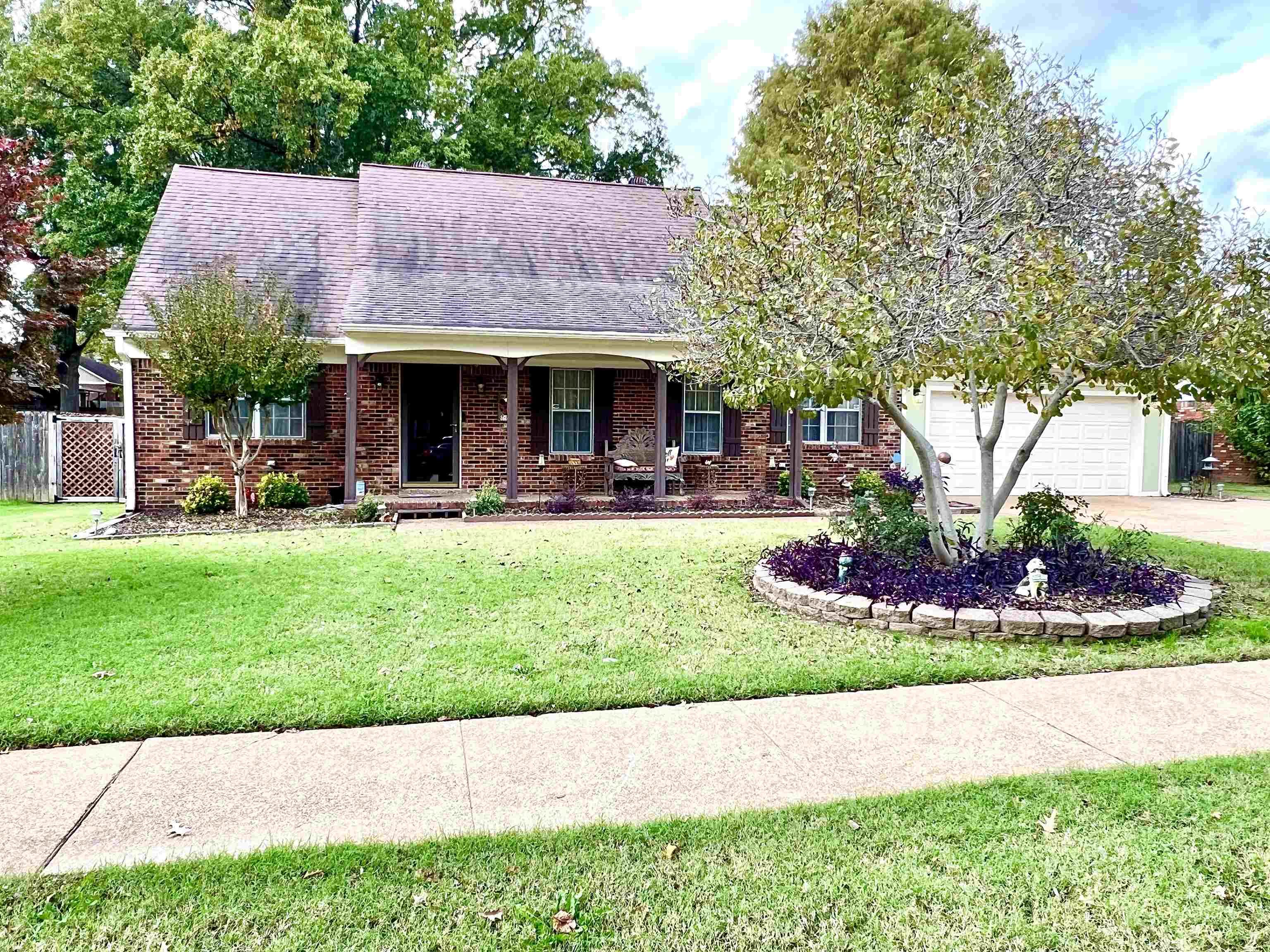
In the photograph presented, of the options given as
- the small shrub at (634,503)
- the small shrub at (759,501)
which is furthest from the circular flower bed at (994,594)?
the small shrub at (759,501)

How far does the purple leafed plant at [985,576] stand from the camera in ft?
18.8

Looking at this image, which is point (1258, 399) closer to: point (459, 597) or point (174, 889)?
point (459, 597)

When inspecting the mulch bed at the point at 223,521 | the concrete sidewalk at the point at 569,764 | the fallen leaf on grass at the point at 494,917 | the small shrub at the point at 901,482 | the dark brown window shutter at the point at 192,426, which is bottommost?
the fallen leaf on grass at the point at 494,917

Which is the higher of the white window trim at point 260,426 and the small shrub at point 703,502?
the white window trim at point 260,426

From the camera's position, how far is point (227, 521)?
1092cm

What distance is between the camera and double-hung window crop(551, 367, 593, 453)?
13.7 metres

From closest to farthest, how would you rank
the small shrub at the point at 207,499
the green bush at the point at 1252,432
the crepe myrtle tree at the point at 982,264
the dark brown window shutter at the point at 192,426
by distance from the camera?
the crepe myrtle tree at the point at 982,264
the small shrub at the point at 207,499
the dark brown window shutter at the point at 192,426
the green bush at the point at 1252,432

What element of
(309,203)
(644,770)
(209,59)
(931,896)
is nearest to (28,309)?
(644,770)

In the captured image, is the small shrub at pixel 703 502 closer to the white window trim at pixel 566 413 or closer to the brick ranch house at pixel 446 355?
the brick ranch house at pixel 446 355

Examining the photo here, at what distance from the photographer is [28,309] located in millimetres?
6137

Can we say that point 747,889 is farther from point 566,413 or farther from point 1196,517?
point 1196,517

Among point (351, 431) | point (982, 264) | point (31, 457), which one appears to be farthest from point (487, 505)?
point (31, 457)

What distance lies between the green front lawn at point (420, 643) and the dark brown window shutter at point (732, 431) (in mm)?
5958

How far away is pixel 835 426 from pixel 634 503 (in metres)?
4.84
